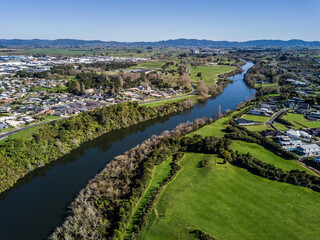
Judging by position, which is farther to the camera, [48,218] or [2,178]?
[2,178]

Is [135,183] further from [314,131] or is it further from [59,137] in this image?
[314,131]

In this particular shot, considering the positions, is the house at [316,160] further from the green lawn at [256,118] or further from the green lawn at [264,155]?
the green lawn at [256,118]

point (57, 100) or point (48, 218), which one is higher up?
point (57, 100)

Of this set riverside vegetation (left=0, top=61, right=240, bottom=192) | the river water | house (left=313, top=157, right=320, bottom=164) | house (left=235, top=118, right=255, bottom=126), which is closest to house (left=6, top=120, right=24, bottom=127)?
riverside vegetation (left=0, top=61, right=240, bottom=192)

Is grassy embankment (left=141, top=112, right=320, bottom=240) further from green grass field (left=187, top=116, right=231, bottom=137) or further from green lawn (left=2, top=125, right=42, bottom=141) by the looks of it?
green lawn (left=2, top=125, right=42, bottom=141)

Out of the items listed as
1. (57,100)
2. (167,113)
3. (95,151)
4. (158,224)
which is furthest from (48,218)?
(57,100)

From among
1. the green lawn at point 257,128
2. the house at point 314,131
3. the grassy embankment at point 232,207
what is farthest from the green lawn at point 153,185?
the house at point 314,131

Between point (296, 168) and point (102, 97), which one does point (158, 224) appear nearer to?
point (296, 168)
